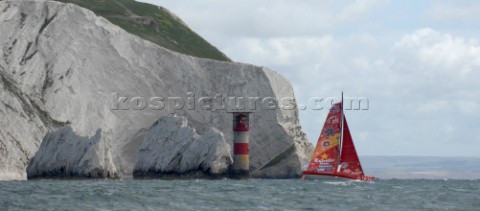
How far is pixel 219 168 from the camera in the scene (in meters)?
108

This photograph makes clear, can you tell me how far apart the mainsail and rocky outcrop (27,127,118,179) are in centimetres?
1968

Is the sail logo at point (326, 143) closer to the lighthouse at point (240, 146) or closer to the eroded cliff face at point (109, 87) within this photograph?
the lighthouse at point (240, 146)

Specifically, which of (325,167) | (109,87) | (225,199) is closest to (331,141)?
(325,167)

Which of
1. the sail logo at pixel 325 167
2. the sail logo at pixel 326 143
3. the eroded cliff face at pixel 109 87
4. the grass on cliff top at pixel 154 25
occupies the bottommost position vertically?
the sail logo at pixel 325 167

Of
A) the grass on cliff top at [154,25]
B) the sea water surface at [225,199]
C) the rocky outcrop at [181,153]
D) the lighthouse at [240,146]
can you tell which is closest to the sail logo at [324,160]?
the sea water surface at [225,199]

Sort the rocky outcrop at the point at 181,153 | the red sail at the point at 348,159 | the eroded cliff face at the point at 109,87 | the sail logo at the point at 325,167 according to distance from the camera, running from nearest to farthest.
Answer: the red sail at the point at 348,159
the sail logo at the point at 325,167
the rocky outcrop at the point at 181,153
the eroded cliff face at the point at 109,87

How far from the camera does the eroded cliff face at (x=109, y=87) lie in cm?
11025

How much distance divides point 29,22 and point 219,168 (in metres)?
26.1

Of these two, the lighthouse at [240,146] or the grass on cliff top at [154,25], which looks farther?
the grass on cliff top at [154,25]

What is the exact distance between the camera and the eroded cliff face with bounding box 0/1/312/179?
110m

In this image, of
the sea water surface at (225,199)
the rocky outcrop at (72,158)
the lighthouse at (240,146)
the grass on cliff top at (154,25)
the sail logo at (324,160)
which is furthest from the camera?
the grass on cliff top at (154,25)

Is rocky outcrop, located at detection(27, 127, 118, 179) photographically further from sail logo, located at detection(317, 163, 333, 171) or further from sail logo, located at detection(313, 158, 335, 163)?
sail logo, located at detection(317, 163, 333, 171)

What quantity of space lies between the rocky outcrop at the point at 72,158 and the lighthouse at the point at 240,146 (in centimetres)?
1679

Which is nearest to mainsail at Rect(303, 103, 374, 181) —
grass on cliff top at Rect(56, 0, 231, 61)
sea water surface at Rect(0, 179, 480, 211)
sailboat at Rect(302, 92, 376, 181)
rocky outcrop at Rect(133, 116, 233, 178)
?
sailboat at Rect(302, 92, 376, 181)
